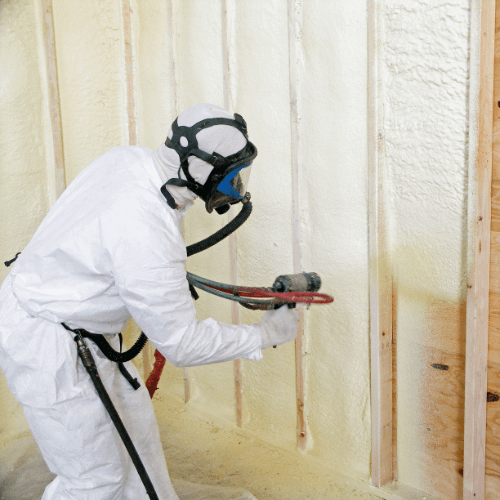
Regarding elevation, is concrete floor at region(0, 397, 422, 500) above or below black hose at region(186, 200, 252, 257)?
below

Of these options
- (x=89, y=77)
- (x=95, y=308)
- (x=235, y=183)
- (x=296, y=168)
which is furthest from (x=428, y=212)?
(x=89, y=77)

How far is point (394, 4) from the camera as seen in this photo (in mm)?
1722

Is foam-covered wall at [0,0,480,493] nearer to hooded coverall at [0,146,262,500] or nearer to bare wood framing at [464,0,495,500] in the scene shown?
bare wood framing at [464,0,495,500]

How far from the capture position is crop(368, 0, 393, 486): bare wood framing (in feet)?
5.90

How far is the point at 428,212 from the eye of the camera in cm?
176

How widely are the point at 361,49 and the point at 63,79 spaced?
1577 mm

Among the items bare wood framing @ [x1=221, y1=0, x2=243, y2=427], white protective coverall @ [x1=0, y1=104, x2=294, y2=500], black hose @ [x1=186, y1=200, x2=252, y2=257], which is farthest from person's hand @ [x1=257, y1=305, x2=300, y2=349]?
bare wood framing @ [x1=221, y1=0, x2=243, y2=427]

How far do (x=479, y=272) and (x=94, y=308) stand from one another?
116 cm

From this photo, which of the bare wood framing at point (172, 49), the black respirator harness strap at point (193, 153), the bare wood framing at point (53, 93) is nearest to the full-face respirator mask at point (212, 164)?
the black respirator harness strap at point (193, 153)

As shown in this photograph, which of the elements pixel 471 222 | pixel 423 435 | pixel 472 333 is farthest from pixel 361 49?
pixel 423 435

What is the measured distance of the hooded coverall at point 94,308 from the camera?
1376mm

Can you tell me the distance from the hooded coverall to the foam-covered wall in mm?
678

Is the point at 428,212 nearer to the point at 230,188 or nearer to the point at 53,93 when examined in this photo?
the point at 230,188

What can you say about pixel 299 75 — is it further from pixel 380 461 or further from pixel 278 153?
pixel 380 461
